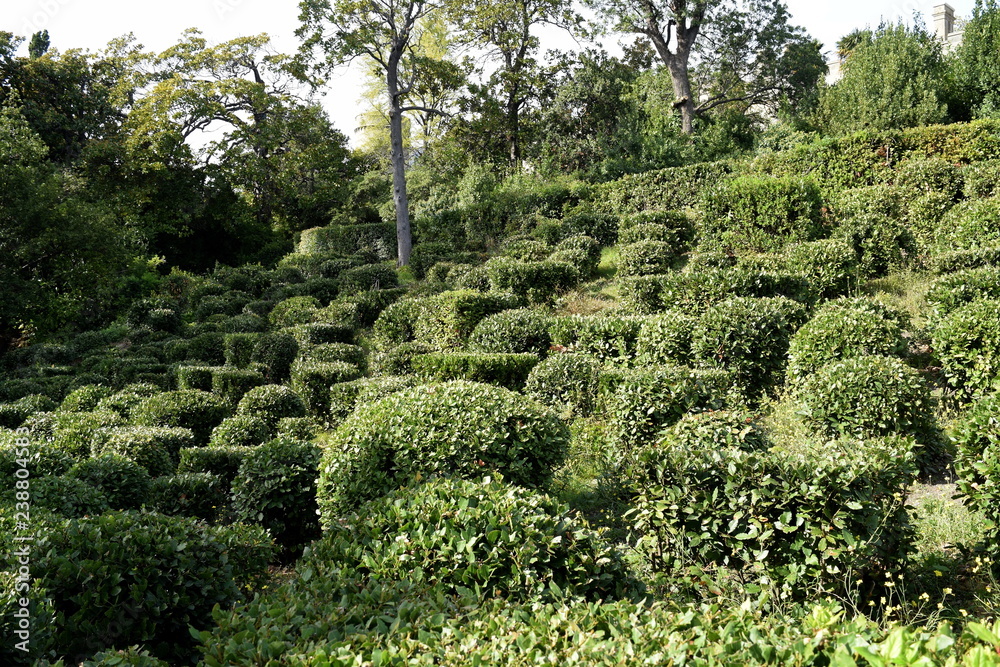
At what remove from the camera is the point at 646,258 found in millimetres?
12484

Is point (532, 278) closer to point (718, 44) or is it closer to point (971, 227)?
point (971, 227)

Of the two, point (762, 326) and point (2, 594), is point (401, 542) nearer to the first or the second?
point (2, 594)

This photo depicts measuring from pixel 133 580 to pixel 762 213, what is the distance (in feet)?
40.1

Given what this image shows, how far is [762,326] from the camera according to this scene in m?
7.46

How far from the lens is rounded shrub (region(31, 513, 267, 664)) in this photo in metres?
3.28

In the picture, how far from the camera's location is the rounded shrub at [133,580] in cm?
328

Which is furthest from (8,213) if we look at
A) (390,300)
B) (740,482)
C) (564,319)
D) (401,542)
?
(740,482)

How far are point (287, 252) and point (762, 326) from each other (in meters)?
23.7

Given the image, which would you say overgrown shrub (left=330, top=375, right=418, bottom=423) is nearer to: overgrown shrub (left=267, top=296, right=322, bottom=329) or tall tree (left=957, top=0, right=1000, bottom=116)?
overgrown shrub (left=267, top=296, right=322, bottom=329)

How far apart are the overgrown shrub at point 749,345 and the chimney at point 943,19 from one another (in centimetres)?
3869

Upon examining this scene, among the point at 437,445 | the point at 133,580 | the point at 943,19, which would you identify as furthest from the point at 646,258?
the point at 943,19

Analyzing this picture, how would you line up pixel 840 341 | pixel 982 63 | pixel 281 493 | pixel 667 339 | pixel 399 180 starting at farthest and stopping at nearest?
1. pixel 982 63
2. pixel 399 180
3. pixel 667 339
4. pixel 840 341
5. pixel 281 493

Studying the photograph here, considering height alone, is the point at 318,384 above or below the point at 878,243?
below

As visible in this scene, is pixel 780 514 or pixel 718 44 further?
pixel 718 44
